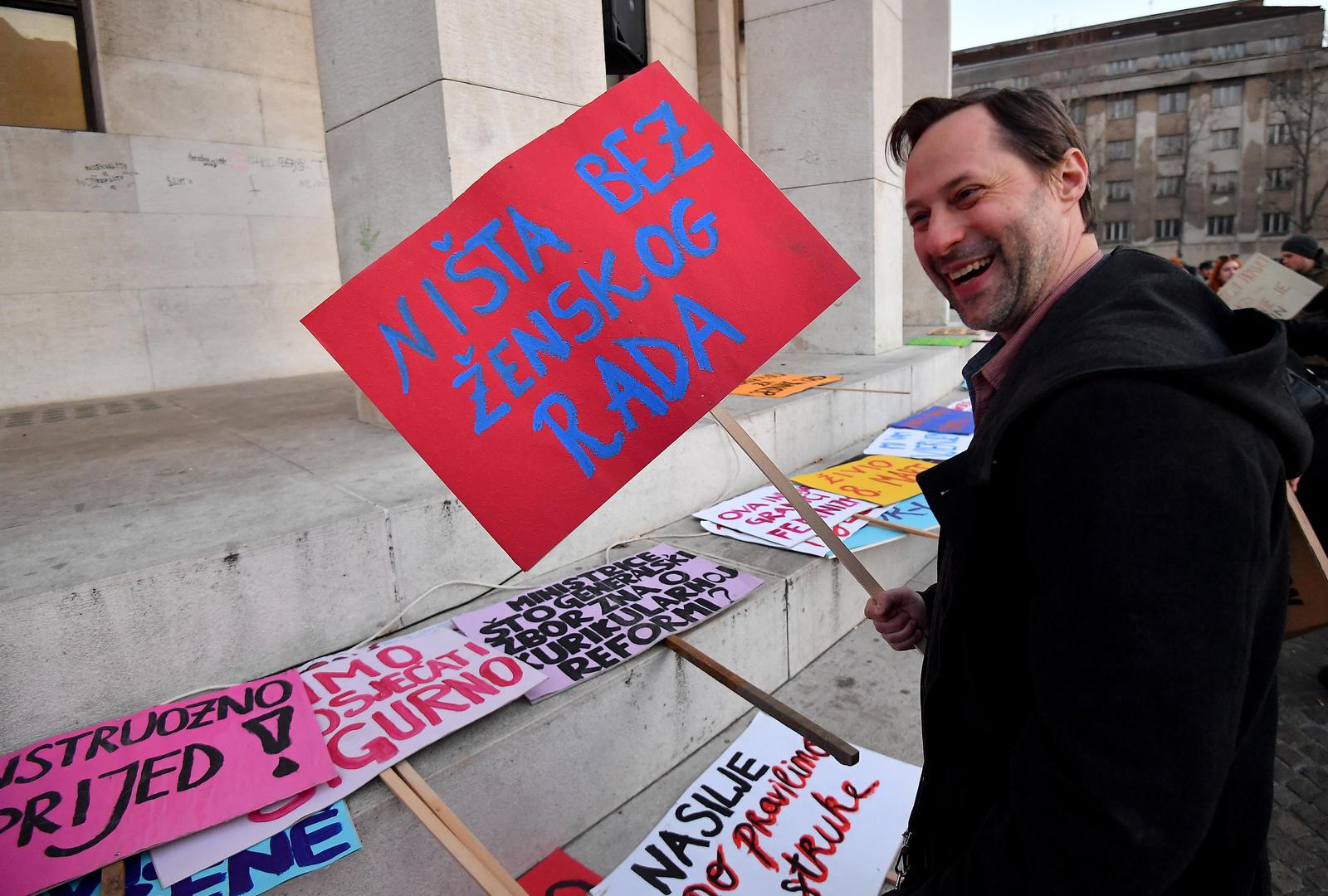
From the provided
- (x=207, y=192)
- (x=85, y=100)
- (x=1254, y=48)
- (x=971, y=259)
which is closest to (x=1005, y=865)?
(x=971, y=259)

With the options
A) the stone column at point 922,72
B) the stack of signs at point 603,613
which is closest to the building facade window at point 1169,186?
the stone column at point 922,72

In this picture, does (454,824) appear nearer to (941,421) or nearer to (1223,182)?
(941,421)

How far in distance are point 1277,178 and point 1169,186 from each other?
468 centimetres

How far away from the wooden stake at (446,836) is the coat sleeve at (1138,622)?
831 millimetres

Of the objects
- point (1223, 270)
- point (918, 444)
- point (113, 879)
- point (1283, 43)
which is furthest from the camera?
point (1283, 43)

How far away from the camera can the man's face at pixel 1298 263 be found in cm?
588

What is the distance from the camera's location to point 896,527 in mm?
3053

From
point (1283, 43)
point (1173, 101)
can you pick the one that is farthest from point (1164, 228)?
point (1283, 43)

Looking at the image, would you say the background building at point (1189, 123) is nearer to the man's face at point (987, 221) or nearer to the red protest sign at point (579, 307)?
the red protest sign at point (579, 307)

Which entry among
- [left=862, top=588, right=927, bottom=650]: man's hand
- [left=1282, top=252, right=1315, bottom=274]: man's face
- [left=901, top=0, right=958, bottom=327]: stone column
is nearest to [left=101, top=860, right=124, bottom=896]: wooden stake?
[left=862, top=588, right=927, bottom=650]: man's hand

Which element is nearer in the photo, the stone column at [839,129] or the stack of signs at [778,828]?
the stack of signs at [778,828]

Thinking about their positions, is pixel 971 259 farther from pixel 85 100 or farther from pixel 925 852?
pixel 85 100

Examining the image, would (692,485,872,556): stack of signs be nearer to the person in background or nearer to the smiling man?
the smiling man

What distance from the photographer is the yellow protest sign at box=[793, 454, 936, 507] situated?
3461 mm
